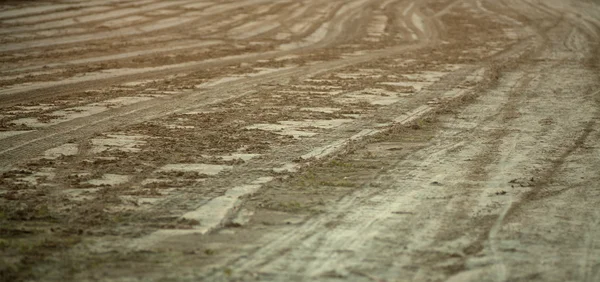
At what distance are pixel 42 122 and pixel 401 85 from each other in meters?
5.45

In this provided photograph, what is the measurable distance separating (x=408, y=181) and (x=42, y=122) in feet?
15.1

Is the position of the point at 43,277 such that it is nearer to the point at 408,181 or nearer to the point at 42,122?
the point at 408,181

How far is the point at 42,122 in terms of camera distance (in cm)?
1051

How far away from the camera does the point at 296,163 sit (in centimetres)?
841

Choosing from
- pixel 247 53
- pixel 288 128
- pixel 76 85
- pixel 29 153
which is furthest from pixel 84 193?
pixel 247 53

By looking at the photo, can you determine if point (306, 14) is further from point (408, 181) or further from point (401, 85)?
point (408, 181)

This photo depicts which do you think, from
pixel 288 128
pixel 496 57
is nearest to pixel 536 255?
pixel 288 128

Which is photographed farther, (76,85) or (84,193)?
(76,85)

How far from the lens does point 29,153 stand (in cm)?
880

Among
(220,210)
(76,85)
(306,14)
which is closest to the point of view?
(220,210)

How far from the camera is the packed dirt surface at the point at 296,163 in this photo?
5.71 m

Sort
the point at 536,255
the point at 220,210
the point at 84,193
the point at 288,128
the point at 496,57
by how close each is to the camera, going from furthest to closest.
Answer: the point at 496,57, the point at 288,128, the point at 84,193, the point at 220,210, the point at 536,255

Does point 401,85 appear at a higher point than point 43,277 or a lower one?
lower

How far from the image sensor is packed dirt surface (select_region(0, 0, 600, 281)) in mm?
5707
